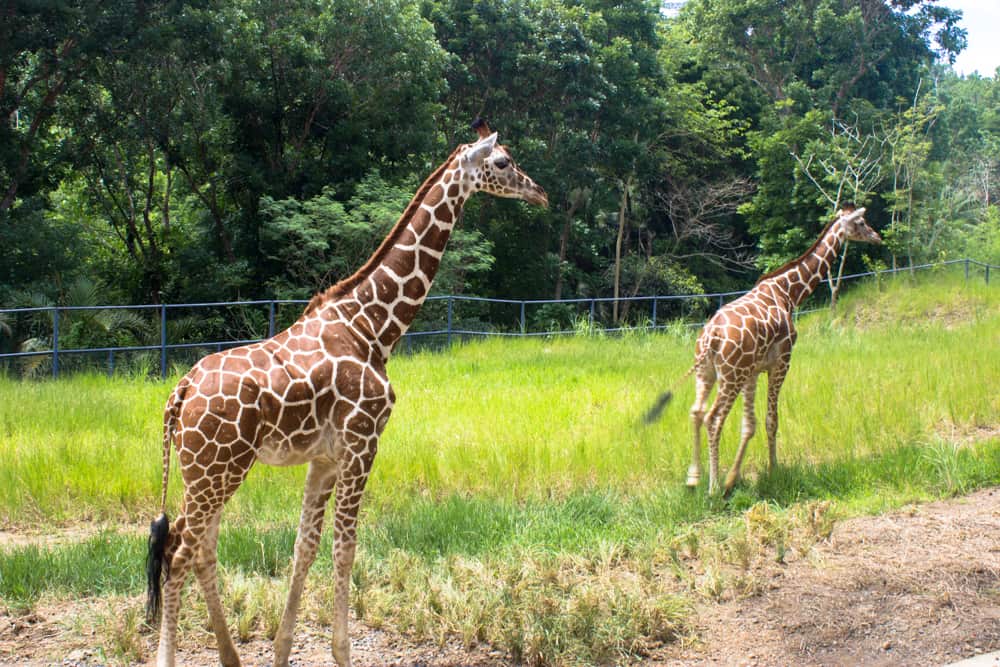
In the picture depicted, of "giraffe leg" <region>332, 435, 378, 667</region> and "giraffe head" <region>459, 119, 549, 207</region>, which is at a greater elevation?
"giraffe head" <region>459, 119, 549, 207</region>

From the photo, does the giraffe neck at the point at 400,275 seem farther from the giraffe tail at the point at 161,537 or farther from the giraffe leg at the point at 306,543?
the giraffe tail at the point at 161,537

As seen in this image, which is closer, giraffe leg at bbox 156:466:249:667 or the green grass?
giraffe leg at bbox 156:466:249:667

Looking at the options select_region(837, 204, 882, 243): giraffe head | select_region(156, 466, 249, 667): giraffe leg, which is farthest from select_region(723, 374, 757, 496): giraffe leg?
select_region(156, 466, 249, 667): giraffe leg

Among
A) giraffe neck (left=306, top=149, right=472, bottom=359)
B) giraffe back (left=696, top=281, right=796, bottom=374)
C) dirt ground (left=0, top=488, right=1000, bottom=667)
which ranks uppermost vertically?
giraffe neck (left=306, top=149, right=472, bottom=359)

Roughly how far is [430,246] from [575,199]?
23113mm

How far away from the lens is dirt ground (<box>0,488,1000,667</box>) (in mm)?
5258

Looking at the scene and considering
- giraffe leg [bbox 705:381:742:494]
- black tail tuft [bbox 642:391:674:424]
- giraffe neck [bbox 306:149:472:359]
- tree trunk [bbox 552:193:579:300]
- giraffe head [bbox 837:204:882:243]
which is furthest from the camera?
tree trunk [bbox 552:193:579:300]

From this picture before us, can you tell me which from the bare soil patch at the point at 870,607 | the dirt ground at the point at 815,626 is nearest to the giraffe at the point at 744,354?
the bare soil patch at the point at 870,607

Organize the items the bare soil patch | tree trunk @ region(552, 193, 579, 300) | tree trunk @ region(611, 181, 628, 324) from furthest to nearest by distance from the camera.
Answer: tree trunk @ region(611, 181, 628, 324)
tree trunk @ region(552, 193, 579, 300)
the bare soil patch

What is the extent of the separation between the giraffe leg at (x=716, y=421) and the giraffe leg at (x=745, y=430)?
0.21 m

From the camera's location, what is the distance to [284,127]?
2194 cm

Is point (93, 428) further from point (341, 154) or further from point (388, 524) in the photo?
point (341, 154)

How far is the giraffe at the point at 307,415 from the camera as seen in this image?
4496 millimetres

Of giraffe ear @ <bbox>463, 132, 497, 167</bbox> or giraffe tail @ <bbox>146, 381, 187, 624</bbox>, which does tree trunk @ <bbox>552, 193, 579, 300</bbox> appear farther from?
giraffe tail @ <bbox>146, 381, 187, 624</bbox>
